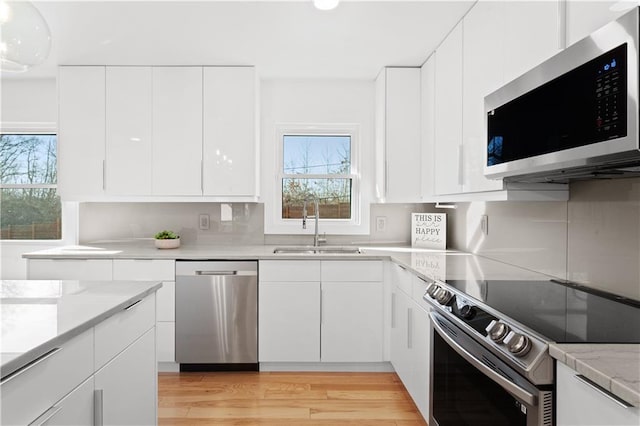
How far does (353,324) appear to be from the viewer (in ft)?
9.61

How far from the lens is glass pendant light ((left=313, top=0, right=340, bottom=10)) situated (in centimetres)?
211

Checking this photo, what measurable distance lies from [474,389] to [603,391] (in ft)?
2.03

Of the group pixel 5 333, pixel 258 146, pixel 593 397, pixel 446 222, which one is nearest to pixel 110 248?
pixel 258 146

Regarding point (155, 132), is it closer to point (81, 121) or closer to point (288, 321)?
point (81, 121)

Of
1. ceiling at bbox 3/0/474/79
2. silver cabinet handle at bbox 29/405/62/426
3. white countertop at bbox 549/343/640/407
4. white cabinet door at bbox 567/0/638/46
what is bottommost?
silver cabinet handle at bbox 29/405/62/426

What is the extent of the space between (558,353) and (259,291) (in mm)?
2201

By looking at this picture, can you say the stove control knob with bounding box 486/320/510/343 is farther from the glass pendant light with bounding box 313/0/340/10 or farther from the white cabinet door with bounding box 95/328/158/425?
the glass pendant light with bounding box 313/0/340/10

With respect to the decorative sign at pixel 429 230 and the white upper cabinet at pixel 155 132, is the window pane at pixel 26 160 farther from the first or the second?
the decorative sign at pixel 429 230

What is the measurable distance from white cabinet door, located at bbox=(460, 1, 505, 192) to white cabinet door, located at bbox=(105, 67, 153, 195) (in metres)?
2.33

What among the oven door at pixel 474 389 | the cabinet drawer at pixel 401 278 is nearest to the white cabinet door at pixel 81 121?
the cabinet drawer at pixel 401 278

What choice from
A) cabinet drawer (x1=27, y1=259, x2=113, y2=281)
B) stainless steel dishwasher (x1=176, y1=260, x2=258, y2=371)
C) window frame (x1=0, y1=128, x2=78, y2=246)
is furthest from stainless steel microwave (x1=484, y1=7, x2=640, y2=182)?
window frame (x1=0, y1=128, x2=78, y2=246)

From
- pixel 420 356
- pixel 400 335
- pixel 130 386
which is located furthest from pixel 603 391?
pixel 400 335

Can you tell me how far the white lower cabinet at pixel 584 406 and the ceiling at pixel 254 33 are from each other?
1.95 meters

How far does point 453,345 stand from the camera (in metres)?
1.52
